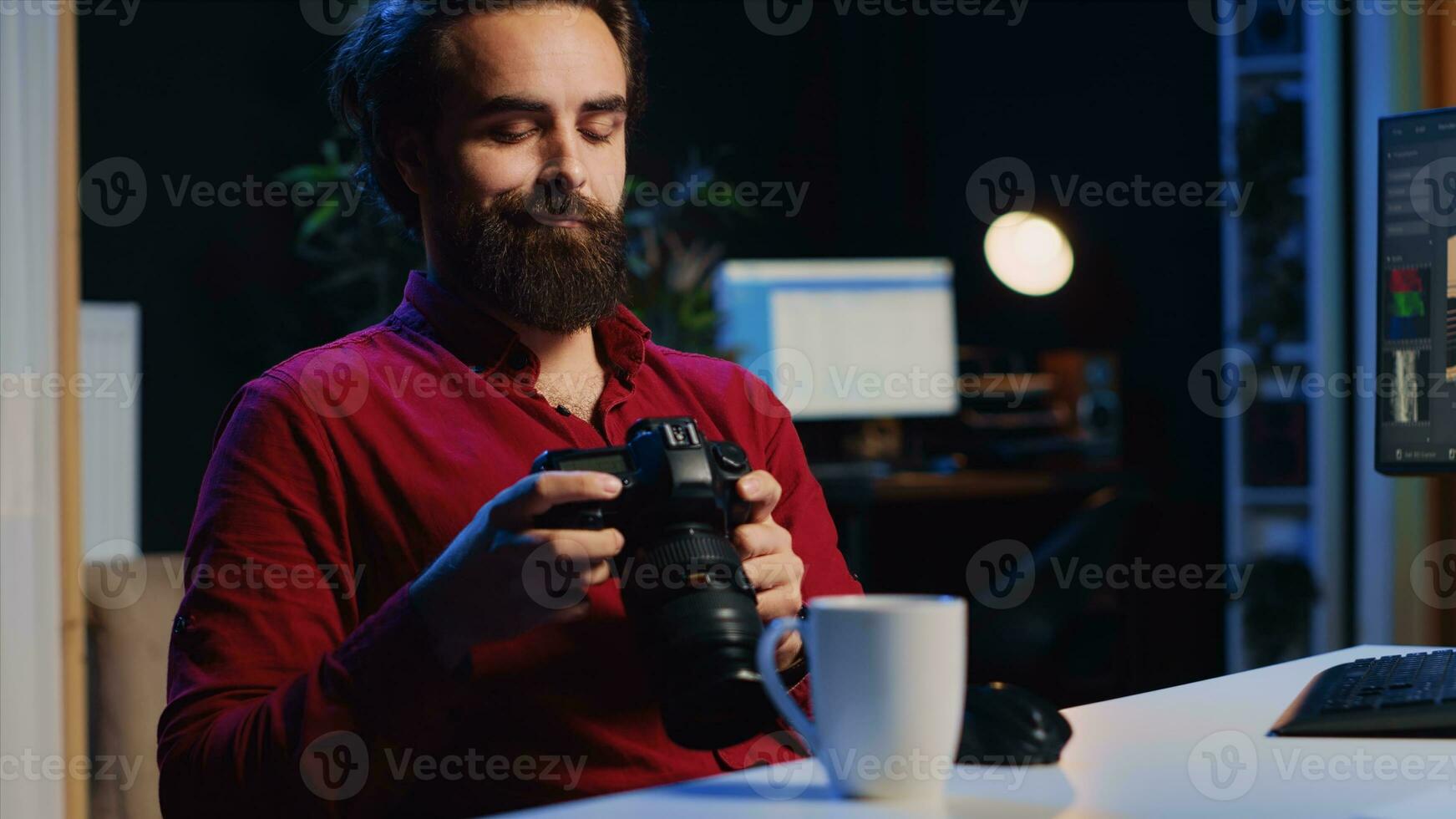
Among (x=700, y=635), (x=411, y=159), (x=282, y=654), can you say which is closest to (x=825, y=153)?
(x=411, y=159)

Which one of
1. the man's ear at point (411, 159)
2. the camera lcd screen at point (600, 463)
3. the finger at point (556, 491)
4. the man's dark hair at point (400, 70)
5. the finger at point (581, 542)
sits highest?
the man's dark hair at point (400, 70)

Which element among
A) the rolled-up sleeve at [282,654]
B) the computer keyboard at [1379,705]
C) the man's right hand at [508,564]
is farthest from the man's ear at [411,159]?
the computer keyboard at [1379,705]

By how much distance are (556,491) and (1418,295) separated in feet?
3.16

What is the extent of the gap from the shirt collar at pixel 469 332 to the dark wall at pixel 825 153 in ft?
8.52

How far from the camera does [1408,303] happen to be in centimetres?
139

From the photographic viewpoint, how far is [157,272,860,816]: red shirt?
1.08 m

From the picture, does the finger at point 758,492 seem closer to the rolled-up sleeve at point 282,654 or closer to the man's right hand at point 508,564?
the man's right hand at point 508,564

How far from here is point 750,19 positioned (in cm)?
480

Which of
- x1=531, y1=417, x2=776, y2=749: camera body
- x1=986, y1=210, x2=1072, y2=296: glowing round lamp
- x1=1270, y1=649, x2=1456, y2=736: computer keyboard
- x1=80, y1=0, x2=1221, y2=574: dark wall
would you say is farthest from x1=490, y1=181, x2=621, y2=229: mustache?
x1=986, y1=210, x2=1072, y2=296: glowing round lamp

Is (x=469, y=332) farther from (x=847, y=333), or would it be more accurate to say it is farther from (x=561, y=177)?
(x=847, y=333)

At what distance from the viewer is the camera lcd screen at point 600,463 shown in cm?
95

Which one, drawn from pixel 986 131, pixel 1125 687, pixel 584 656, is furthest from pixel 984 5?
pixel 584 656

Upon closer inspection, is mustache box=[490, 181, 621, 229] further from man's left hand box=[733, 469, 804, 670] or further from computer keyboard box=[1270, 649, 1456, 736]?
computer keyboard box=[1270, 649, 1456, 736]

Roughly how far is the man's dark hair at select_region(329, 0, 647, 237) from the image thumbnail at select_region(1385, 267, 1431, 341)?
0.87 meters
